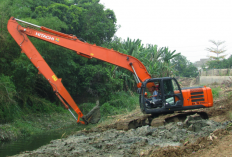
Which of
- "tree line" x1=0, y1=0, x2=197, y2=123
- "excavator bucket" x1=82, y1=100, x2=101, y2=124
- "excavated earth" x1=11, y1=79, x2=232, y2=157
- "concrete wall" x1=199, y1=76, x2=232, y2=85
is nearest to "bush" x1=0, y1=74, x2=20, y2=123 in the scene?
"tree line" x1=0, y1=0, x2=197, y2=123

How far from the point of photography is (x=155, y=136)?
7836mm

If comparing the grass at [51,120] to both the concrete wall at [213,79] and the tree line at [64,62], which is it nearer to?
the tree line at [64,62]

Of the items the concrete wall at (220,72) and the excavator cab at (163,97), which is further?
the concrete wall at (220,72)

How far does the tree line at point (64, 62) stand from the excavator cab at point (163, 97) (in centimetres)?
654

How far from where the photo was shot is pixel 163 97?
30.4 ft

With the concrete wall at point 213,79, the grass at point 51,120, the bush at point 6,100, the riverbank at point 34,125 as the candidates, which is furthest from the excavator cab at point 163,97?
the concrete wall at point 213,79

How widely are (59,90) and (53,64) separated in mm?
7001

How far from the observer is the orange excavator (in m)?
9.35

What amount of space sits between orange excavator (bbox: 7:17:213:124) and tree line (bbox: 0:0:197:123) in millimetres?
2102

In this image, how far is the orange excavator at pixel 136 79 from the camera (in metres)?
9.35

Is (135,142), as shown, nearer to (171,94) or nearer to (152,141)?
(152,141)

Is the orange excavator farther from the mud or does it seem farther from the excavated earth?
the mud

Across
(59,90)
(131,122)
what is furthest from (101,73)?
(131,122)

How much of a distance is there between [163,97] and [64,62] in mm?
10668
